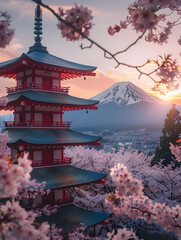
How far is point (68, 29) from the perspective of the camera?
373 cm

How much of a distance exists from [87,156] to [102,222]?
275 inches

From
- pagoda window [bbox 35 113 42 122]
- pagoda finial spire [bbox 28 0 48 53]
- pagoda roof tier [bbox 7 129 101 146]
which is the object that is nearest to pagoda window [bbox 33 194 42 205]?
pagoda roof tier [bbox 7 129 101 146]

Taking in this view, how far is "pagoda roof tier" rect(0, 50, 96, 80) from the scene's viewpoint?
13008 millimetres

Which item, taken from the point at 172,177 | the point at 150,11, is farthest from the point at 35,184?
the point at 172,177

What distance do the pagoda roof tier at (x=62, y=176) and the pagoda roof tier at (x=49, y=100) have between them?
Answer: 3087mm

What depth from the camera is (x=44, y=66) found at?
44.1 ft

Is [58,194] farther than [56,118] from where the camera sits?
No

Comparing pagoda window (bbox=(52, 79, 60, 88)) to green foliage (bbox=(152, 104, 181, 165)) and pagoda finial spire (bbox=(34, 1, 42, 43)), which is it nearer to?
pagoda finial spire (bbox=(34, 1, 42, 43))

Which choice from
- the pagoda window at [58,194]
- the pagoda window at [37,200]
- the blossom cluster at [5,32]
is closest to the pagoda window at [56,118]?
the pagoda window at [58,194]

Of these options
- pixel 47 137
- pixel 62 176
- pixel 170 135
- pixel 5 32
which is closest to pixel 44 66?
pixel 47 137

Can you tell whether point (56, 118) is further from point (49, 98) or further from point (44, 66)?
point (44, 66)

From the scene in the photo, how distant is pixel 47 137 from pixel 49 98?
195 cm

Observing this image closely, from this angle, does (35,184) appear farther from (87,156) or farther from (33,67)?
(87,156)

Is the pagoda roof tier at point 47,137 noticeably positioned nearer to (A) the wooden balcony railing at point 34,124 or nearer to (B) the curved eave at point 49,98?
(A) the wooden balcony railing at point 34,124
